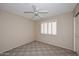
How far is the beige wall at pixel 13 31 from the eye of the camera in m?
3.20

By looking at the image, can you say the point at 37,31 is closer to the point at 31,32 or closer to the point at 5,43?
the point at 31,32

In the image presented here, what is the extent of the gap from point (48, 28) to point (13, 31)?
2303 millimetres

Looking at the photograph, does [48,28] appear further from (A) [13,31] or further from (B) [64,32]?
(A) [13,31]

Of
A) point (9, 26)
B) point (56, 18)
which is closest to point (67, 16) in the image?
point (56, 18)

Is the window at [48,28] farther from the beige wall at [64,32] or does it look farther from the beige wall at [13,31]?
the beige wall at [13,31]

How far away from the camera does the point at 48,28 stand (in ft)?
16.3

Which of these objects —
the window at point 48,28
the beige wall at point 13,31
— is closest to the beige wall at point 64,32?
the window at point 48,28

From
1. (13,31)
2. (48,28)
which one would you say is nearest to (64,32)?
(48,28)

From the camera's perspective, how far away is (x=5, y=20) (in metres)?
3.32

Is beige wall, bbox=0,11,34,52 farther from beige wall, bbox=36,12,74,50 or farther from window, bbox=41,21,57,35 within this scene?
beige wall, bbox=36,12,74,50

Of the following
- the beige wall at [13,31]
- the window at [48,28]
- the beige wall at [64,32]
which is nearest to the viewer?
the beige wall at [13,31]

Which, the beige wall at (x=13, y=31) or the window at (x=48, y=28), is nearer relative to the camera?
the beige wall at (x=13, y=31)

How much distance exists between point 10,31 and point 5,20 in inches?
23.5

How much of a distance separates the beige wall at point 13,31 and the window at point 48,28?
1.08 m
